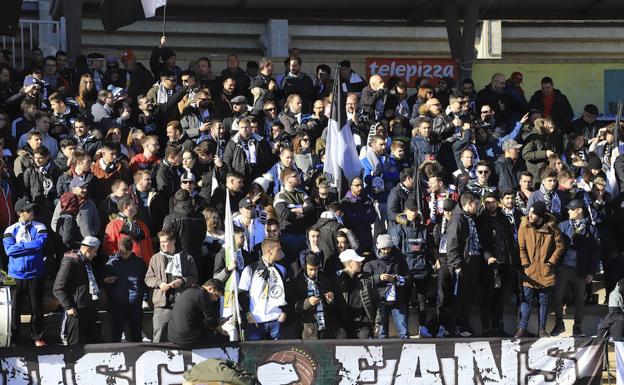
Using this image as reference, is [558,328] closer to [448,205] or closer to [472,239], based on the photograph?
[472,239]

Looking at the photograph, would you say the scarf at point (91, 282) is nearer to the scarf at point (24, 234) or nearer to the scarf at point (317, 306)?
the scarf at point (24, 234)

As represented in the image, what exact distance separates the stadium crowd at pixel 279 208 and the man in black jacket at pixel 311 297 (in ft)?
0.07

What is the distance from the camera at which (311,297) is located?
47.5 feet

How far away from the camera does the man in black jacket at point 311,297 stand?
14.6 m

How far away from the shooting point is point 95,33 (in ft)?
80.6

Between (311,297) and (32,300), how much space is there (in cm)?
312

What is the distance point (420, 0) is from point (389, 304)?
1031cm

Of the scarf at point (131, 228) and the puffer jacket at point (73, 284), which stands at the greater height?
the scarf at point (131, 228)

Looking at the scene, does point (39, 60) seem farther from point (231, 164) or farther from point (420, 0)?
point (420, 0)

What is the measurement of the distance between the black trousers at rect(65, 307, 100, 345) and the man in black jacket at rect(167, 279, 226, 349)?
1.02 meters

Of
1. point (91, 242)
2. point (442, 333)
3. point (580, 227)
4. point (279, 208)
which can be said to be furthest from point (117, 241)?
point (580, 227)

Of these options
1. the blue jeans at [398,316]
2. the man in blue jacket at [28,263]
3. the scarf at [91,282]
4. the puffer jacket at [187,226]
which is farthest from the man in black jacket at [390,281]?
the man in blue jacket at [28,263]

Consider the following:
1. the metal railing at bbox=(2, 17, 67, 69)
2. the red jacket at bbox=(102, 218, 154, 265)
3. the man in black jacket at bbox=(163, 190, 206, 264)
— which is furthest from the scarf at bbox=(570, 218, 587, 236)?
the metal railing at bbox=(2, 17, 67, 69)

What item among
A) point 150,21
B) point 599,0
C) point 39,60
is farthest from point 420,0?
point 39,60
